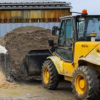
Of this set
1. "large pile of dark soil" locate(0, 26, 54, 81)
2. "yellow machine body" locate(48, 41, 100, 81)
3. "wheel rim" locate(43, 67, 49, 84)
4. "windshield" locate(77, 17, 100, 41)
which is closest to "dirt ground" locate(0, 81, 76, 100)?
"wheel rim" locate(43, 67, 49, 84)

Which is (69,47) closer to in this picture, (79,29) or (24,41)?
(79,29)

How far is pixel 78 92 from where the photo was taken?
696 centimetres

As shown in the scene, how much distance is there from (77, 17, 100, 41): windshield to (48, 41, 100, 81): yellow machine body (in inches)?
13.5

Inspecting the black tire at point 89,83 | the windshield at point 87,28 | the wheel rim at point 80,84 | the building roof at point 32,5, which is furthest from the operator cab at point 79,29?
the building roof at point 32,5

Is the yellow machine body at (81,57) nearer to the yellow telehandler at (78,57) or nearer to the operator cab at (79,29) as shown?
the yellow telehandler at (78,57)

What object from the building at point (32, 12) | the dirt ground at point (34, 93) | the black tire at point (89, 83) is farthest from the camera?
the building at point (32, 12)

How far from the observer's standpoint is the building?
17.7 meters

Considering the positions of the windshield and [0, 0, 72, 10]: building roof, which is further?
[0, 0, 72, 10]: building roof

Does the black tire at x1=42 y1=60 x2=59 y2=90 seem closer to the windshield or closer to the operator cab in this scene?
the operator cab

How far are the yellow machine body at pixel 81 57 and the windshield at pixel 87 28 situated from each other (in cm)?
34

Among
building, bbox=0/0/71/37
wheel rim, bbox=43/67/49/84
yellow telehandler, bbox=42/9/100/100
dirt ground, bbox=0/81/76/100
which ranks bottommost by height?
dirt ground, bbox=0/81/76/100

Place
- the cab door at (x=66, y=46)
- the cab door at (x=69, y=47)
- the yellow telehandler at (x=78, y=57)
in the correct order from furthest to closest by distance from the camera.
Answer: the cab door at (x=66, y=46), the cab door at (x=69, y=47), the yellow telehandler at (x=78, y=57)

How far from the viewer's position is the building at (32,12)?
57.9 ft

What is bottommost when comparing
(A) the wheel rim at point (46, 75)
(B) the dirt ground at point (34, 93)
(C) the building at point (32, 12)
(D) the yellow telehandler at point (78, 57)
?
(B) the dirt ground at point (34, 93)
